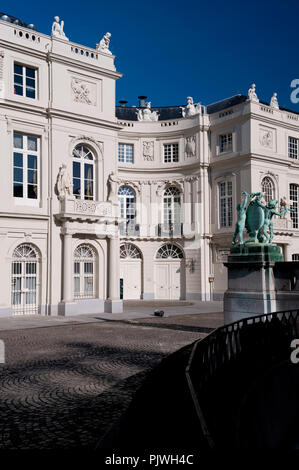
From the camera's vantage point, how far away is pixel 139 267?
3378cm

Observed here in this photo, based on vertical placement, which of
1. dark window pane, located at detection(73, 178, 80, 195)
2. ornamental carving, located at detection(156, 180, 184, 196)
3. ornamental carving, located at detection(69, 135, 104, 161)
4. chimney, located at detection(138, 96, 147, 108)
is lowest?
dark window pane, located at detection(73, 178, 80, 195)

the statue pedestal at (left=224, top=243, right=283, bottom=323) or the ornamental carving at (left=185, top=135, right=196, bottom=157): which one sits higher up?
the ornamental carving at (left=185, top=135, right=196, bottom=157)

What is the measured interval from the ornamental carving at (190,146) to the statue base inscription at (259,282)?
64.1 ft

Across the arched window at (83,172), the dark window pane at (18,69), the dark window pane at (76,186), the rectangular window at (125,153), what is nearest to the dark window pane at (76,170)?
the arched window at (83,172)

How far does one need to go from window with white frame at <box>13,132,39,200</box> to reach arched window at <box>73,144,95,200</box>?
2.09 metres

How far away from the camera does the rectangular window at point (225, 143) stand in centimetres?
3197

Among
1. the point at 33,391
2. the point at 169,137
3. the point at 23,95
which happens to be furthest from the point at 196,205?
the point at 33,391

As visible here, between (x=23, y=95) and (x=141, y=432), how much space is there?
21225 mm

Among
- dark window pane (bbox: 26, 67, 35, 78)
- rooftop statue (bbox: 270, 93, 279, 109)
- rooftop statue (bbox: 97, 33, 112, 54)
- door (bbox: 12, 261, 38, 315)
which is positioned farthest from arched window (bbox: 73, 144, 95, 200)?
rooftop statue (bbox: 270, 93, 279, 109)

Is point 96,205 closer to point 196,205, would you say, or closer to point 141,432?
point 196,205

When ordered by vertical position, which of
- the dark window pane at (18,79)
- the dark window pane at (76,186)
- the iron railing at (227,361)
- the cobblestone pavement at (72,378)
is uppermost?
the dark window pane at (18,79)

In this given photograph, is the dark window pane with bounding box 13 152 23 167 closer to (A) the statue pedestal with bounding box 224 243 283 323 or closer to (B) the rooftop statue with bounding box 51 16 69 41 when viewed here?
(B) the rooftop statue with bounding box 51 16 69 41

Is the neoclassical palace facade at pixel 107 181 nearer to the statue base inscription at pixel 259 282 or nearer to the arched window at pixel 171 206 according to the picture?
the arched window at pixel 171 206

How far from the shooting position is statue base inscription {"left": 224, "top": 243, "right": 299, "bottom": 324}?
44.3ft
